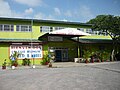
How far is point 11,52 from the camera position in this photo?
2798 cm

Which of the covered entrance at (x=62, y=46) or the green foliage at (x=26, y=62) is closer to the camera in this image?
the green foliage at (x=26, y=62)

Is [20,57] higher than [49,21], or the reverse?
[49,21]

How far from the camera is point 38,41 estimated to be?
96.2 feet

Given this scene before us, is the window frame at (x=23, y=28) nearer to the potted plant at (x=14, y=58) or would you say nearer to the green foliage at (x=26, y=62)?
the potted plant at (x=14, y=58)

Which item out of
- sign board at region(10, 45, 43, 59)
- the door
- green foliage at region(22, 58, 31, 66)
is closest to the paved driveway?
green foliage at region(22, 58, 31, 66)

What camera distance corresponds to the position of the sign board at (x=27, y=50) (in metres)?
28.2

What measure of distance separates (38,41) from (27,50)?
78.3 inches

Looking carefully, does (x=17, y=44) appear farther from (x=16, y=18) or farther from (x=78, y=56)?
(x=78, y=56)

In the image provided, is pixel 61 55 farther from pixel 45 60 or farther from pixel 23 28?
pixel 23 28

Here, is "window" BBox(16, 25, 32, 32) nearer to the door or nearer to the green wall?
the green wall

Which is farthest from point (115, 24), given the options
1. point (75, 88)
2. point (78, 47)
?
point (75, 88)

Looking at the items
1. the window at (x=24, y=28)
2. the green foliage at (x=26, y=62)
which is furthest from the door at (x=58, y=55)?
the green foliage at (x=26, y=62)

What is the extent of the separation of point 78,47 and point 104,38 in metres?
8.64

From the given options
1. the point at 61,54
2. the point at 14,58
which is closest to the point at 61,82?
the point at 14,58
